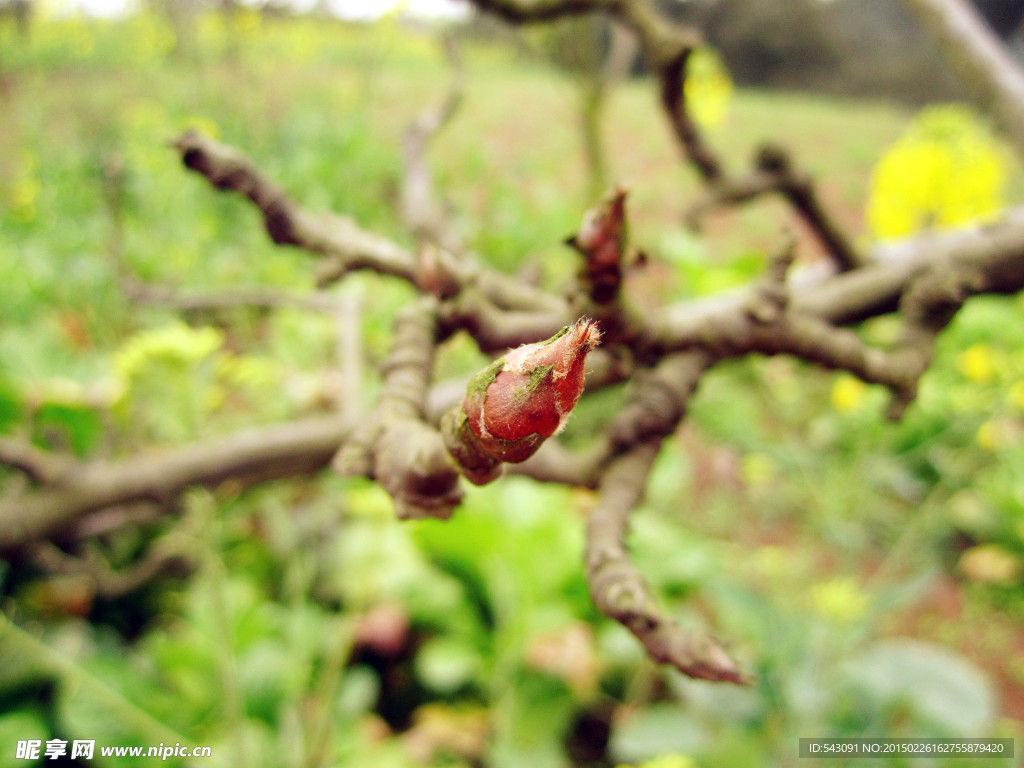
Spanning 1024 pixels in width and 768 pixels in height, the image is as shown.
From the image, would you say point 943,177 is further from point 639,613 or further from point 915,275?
point 639,613

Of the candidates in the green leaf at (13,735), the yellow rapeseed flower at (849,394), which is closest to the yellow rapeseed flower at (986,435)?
the yellow rapeseed flower at (849,394)

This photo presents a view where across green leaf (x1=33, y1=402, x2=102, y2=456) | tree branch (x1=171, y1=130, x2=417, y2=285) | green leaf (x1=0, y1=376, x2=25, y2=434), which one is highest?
tree branch (x1=171, y1=130, x2=417, y2=285)

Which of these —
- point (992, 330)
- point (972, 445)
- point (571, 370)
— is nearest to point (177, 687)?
point (571, 370)

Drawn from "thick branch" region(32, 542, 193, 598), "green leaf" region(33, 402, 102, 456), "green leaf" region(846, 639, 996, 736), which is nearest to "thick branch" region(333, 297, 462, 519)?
"thick branch" region(32, 542, 193, 598)

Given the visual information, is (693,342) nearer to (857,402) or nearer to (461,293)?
(461,293)

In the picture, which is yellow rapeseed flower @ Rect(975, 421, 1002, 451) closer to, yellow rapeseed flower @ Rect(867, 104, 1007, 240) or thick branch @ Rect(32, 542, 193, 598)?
yellow rapeseed flower @ Rect(867, 104, 1007, 240)

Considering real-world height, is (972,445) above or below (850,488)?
above

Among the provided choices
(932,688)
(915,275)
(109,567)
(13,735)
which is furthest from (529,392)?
(109,567)
